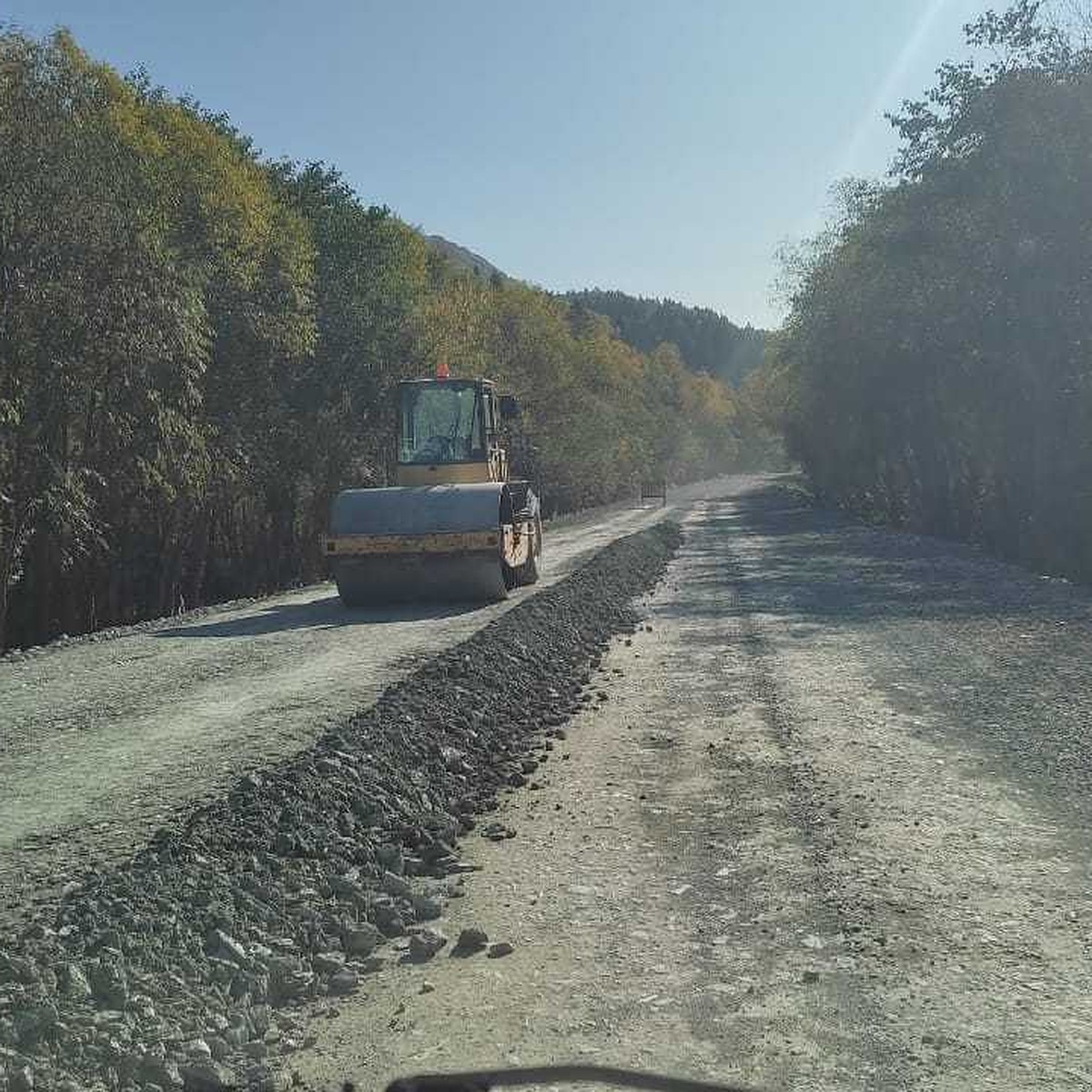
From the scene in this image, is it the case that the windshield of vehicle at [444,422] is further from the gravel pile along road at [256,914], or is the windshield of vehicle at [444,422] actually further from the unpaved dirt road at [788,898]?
the gravel pile along road at [256,914]

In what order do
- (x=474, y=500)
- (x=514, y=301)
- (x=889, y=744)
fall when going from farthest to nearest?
(x=514, y=301), (x=474, y=500), (x=889, y=744)

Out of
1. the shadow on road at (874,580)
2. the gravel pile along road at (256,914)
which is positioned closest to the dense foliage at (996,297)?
the shadow on road at (874,580)

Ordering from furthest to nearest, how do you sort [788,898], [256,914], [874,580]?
[874,580]
[788,898]
[256,914]

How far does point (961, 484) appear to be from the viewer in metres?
42.0

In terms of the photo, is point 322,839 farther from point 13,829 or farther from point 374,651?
point 374,651

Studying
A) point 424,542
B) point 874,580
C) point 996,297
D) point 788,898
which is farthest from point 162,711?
point 996,297

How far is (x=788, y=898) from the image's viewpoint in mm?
5828

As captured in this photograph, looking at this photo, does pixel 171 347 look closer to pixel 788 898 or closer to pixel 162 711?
pixel 162 711

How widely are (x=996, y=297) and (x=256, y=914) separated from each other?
1075 inches

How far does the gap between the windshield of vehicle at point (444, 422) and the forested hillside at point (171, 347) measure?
2.36 feet

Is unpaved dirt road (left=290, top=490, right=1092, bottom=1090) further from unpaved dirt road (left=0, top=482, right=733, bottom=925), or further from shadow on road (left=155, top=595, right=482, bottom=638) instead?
shadow on road (left=155, top=595, right=482, bottom=638)

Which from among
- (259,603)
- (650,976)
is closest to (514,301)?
(259,603)

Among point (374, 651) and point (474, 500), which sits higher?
point (474, 500)

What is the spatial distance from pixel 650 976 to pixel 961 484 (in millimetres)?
39811
